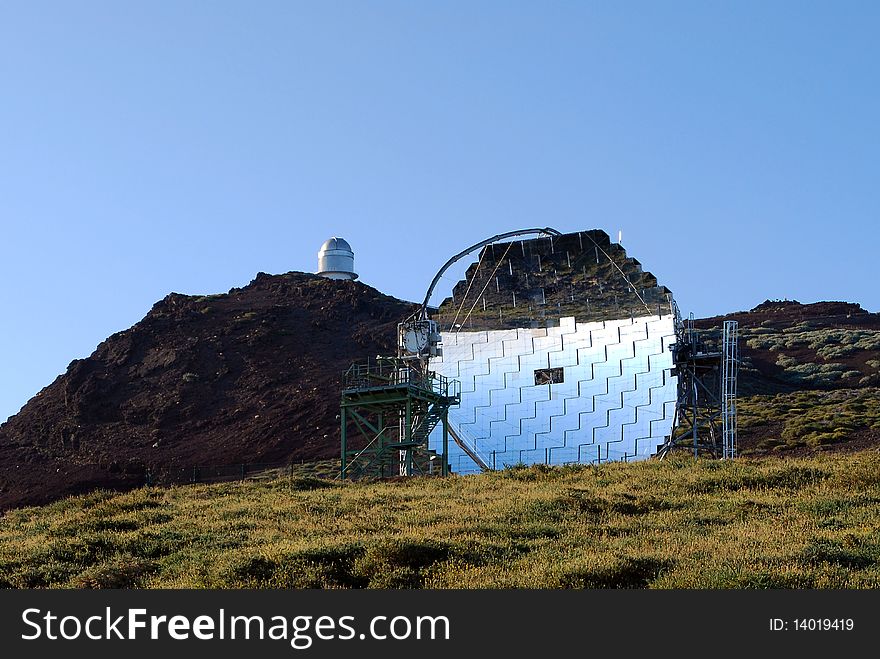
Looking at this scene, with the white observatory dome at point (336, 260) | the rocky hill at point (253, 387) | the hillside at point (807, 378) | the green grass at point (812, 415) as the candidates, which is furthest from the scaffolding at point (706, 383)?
the white observatory dome at point (336, 260)

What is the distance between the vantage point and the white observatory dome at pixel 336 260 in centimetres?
12212

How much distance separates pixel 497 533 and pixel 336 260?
98.1 meters

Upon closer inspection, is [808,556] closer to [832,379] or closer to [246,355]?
[832,379]

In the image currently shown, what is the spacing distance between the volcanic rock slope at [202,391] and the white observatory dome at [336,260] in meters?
1.64

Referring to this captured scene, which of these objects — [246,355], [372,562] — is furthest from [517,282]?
[246,355]

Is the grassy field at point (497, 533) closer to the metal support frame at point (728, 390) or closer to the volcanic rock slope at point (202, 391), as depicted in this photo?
the metal support frame at point (728, 390)

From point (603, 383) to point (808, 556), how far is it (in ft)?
77.8

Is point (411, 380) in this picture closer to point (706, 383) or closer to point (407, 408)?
point (407, 408)

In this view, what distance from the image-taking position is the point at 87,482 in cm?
7500

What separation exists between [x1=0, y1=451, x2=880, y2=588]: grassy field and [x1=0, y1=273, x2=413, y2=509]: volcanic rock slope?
42141 millimetres

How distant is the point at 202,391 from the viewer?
97.5m

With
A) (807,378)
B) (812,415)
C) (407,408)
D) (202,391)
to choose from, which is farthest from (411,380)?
(202,391)

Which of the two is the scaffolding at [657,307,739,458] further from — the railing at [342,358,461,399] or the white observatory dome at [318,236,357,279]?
the white observatory dome at [318,236,357,279]

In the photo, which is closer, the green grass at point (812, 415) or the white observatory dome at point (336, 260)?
the green grass at point (812, 415)
